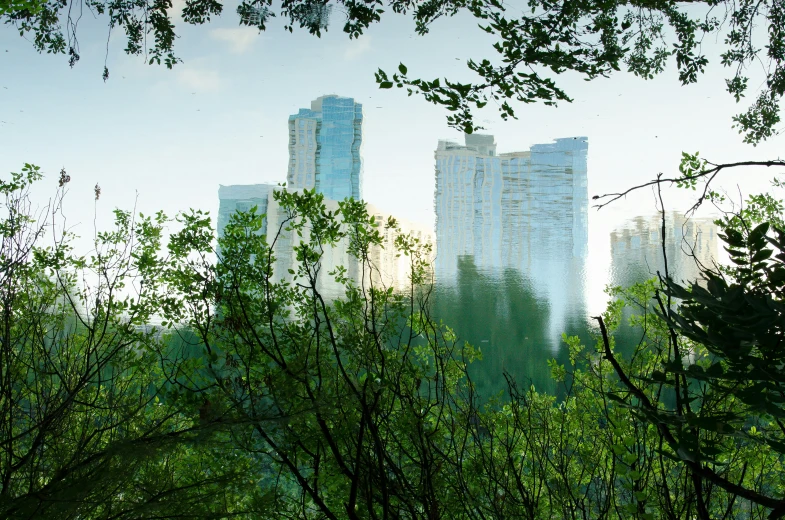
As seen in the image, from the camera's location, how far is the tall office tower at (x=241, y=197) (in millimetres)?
6508

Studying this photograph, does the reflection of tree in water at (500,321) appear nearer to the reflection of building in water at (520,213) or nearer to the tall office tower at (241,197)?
the reflection of building in water at (520,213)

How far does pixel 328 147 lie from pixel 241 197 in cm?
111

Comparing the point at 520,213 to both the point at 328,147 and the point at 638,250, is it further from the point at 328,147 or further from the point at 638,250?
the point at 328,147

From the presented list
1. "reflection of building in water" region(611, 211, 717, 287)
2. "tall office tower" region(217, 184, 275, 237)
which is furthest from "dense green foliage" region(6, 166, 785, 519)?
"reflection of building in water" region(611, 211, 717, 287)

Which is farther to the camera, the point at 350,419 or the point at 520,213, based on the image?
the point at 520,213

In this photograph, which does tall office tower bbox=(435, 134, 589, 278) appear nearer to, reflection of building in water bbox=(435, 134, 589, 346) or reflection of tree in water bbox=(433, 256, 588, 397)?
reflection of building in water bbox=(435, 134, 589, 346)

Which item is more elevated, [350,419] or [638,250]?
[638,250]

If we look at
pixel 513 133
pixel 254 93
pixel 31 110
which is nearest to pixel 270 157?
pixel 254 93

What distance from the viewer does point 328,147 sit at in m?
6.71

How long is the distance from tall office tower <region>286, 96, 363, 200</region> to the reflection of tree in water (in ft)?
5.31

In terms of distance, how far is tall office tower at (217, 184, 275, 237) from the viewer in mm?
6508

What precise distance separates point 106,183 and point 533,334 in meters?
5.04

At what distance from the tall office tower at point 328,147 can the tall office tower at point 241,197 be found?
1.18 feet

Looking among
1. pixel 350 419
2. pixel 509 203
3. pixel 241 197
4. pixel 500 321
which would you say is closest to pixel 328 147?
pixel 241 197
